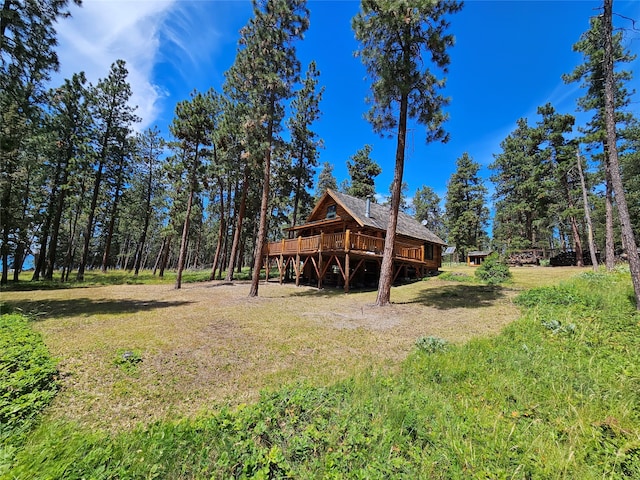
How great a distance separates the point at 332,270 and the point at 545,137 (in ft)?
75.8

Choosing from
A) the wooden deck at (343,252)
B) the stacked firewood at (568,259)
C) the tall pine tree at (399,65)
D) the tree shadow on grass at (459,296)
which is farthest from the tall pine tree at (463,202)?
the tall pine tree at (399,65)

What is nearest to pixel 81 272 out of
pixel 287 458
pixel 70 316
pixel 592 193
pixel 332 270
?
pixel 70 316

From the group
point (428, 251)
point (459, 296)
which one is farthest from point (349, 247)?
point (428, 251)

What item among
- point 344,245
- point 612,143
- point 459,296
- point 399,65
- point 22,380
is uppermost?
point 399,65

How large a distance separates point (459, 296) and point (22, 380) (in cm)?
1408

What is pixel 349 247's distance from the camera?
15180mm

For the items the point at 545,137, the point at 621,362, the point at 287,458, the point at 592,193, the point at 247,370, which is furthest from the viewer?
the point at 592,193

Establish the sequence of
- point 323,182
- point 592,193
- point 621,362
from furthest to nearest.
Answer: point 323,182
point 592,193
point 621,362

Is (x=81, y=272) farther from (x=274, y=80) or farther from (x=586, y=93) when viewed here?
(x=586, y=93)

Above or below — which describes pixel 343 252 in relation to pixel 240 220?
below

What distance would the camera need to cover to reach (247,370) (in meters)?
5.20

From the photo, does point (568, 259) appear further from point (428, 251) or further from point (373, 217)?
point (373, 217)

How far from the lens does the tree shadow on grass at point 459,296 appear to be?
431 inches

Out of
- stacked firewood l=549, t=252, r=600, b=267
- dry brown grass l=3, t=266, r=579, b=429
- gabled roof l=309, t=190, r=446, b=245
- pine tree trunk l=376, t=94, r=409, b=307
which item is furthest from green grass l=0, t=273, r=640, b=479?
stacked firewood l=549, t=252, r=600, b=267
